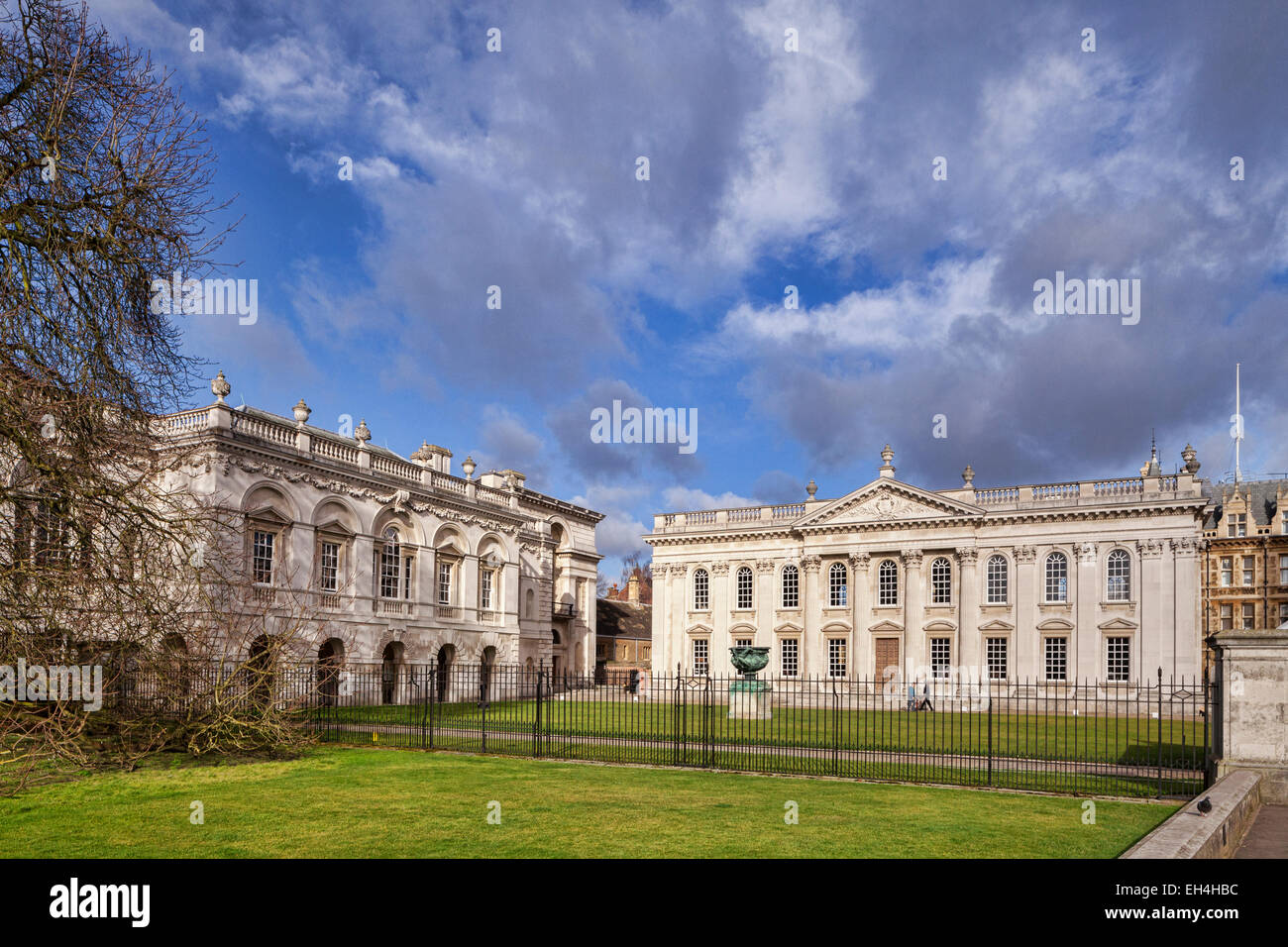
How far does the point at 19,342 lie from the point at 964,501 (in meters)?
42.6

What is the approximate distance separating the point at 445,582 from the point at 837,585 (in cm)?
2157

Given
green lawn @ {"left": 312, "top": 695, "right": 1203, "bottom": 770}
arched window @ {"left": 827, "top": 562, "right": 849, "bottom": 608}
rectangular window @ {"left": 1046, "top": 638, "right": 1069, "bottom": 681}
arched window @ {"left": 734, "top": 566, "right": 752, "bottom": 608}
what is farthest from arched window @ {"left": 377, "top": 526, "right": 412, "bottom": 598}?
rectangular window @ {"left": 1046, "top": 638, "right": 1069, "bottom": 681}

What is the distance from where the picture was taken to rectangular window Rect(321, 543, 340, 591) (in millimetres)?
33031

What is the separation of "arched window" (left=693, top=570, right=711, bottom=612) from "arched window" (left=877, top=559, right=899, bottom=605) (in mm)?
9817

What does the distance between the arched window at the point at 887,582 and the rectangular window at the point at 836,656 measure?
3153 millimetres

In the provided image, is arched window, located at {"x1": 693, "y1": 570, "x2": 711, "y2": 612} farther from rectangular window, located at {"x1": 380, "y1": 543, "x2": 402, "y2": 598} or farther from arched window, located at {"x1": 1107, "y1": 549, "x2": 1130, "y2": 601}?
rectangular window, located at {"x1": 380, "y1": 543, "x2": 402, "y2": 598}

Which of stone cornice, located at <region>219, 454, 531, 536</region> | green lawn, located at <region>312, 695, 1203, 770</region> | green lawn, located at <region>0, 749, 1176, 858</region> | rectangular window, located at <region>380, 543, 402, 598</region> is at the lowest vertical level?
green lawn, located at <region>312, 695, 1203, 770</region>

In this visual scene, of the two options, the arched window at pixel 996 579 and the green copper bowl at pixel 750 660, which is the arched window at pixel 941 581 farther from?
the green copper bowl at pixel 750 660

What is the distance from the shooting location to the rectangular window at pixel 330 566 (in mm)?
33031

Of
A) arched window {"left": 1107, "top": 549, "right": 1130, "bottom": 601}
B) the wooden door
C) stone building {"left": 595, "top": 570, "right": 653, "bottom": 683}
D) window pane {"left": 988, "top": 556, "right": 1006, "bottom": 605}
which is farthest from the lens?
stone building {"left": 595, "top": 570, "right": 653, "bottom": 683}

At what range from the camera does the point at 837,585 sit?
50.1m
